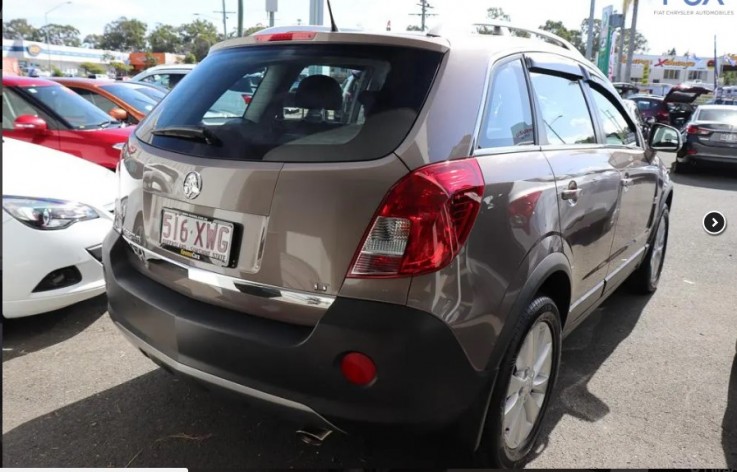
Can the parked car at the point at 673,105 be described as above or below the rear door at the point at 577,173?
above

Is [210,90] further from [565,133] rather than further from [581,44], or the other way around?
[581,44]

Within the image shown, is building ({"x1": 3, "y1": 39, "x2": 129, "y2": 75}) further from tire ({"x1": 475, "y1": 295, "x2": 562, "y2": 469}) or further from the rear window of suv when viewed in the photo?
tire ({"x1": 475, "y1": 295, "x2": 562, "y2": 469})

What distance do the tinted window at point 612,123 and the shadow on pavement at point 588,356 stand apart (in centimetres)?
116

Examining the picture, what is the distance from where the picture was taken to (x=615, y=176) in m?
3.04

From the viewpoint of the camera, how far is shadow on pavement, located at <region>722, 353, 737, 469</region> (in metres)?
2.54

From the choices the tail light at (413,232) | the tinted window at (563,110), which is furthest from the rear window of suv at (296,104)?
the tinted window at (563,110)

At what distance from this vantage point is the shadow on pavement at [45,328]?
338 centimetres

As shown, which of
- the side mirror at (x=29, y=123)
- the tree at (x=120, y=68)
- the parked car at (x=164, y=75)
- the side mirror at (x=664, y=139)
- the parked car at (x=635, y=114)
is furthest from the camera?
the tree at (x=120, y=68)

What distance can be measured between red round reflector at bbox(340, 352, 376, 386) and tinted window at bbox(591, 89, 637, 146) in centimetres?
209

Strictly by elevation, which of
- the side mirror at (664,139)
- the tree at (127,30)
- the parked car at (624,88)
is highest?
the tree at (127,30)

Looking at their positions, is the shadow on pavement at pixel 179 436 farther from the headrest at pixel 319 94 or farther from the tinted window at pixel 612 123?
the tinted window at pixel 612 123

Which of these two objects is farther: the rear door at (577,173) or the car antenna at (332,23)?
the rear door at (577,173)

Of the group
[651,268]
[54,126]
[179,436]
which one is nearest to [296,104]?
[179,436]

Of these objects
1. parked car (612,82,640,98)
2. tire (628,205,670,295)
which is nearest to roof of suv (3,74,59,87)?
tire (628,205,670,295)
